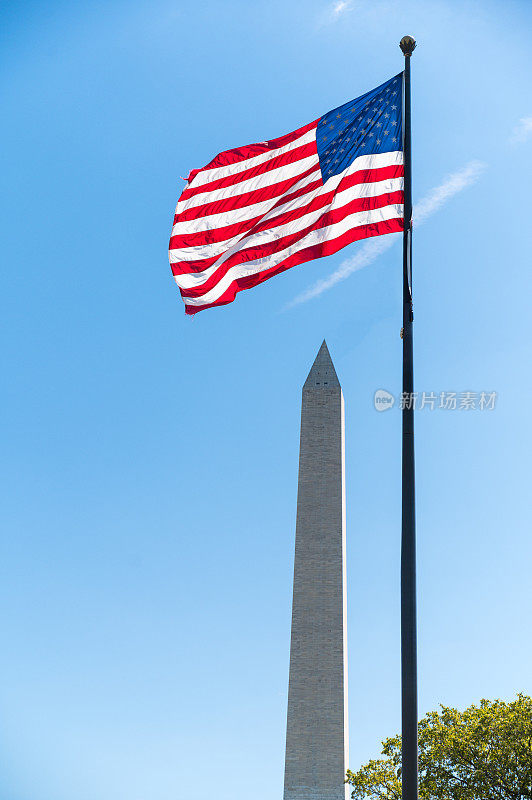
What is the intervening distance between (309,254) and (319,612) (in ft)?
57.2

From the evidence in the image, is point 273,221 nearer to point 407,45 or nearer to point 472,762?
point 407,45

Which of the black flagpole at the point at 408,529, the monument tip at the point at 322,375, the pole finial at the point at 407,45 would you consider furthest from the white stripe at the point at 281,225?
the monument tip at the point at 322,375

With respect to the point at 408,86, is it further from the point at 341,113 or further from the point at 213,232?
the point at 213,232

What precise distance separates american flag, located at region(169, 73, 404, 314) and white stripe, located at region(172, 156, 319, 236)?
0.02 m

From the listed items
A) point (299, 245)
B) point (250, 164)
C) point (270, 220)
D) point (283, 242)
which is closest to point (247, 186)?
point (250, 164)

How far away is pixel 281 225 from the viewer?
1164cm

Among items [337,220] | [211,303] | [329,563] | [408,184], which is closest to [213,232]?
[211,303]

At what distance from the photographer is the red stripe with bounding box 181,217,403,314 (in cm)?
1050

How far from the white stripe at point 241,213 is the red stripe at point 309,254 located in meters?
0.94

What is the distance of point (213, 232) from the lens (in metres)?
12.5

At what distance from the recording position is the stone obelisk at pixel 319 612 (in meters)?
24.7

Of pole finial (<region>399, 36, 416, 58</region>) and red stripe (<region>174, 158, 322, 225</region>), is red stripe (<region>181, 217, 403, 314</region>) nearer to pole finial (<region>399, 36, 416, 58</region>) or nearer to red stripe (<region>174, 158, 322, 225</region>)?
red stripe (<region>174, 158, 322, 225</region>)

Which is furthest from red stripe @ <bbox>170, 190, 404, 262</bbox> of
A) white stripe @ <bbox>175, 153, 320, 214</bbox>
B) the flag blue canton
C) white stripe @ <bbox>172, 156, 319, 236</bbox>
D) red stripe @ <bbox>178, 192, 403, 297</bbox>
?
white stripe @ <bbox>175, 153, 320, 214</bbox>

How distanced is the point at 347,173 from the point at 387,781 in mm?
21400
